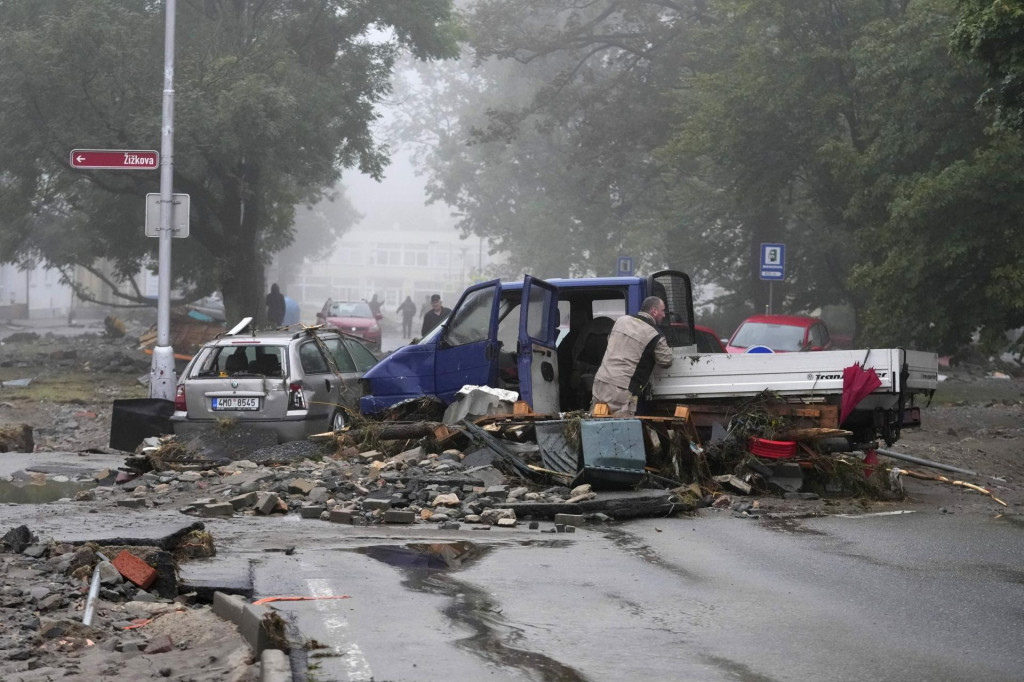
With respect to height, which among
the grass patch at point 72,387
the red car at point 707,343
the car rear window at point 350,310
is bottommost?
the grass patch at point 72,387

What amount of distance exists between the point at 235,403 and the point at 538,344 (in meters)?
3.67

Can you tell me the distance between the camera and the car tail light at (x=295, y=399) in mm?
15430

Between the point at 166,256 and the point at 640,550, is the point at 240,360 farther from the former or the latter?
the point at 640,550

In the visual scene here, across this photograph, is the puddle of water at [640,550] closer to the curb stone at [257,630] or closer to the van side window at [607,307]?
the curb stone at [257,630]

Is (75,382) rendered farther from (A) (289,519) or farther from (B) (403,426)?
(A) (289,519)

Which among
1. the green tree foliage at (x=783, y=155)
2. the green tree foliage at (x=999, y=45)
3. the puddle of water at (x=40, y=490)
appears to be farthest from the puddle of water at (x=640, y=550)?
the green tree foliage at (x=783, y=155)

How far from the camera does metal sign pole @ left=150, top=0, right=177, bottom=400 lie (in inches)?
799

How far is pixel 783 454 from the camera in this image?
12.6 meters

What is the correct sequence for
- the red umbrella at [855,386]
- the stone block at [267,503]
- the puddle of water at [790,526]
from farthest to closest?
1. the red umbrella at [855,386]
2. the stone block at [267,503]
3. the puddle of water at [790,526]

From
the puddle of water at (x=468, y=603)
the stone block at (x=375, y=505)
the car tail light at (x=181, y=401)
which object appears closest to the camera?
the puddle of water at (x=468, y=603)

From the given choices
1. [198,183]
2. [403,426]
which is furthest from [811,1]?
[403,426]

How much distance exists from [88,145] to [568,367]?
16.3 m

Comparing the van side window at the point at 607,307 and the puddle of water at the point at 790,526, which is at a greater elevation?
the van side window at the point at 607,307

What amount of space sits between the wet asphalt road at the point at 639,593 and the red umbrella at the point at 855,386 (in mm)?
1532
